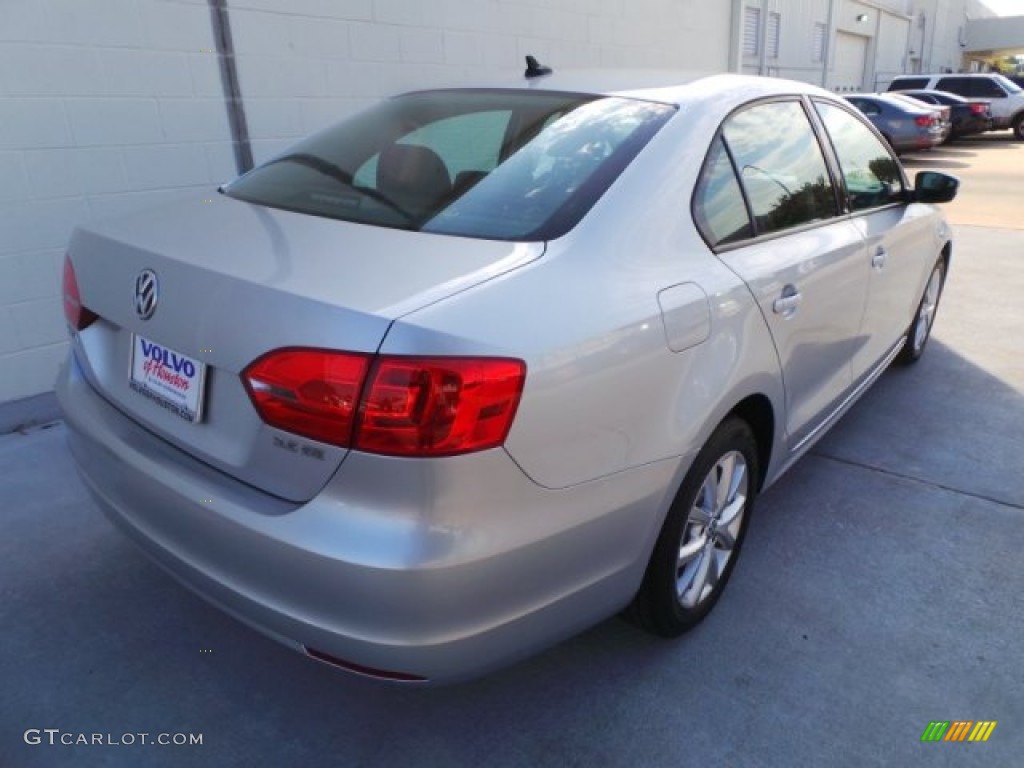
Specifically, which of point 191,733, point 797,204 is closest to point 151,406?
point 191,733

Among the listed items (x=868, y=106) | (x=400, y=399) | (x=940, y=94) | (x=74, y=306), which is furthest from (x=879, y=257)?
(x=940, y=94)

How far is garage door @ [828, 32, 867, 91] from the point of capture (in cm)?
2165

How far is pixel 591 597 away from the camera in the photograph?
1.90 metres

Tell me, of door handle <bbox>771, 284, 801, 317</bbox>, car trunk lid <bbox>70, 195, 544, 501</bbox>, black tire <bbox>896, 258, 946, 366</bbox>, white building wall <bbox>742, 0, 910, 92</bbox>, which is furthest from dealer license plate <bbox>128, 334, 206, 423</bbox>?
white building wall <bbox>742, 0, 910, 92</bbox>

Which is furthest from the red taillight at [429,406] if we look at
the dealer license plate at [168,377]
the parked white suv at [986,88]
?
the parked white suv at [986,88]

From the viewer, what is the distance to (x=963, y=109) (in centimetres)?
2114

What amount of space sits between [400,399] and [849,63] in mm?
25509

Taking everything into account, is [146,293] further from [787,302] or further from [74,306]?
[787,302]

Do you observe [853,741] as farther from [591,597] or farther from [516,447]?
[516,447]

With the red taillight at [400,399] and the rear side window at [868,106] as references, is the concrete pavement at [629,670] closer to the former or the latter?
the red taillight at [400,399]

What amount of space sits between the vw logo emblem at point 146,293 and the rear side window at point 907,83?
81.3 feet

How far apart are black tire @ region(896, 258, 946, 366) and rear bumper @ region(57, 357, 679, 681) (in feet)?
10.5

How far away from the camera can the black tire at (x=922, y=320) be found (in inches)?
178

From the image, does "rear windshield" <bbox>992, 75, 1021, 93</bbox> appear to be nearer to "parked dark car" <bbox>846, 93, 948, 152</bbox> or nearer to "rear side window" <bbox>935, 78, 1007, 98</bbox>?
"rear side window" <bbox>935, 78, 1007, 98</bbox>
